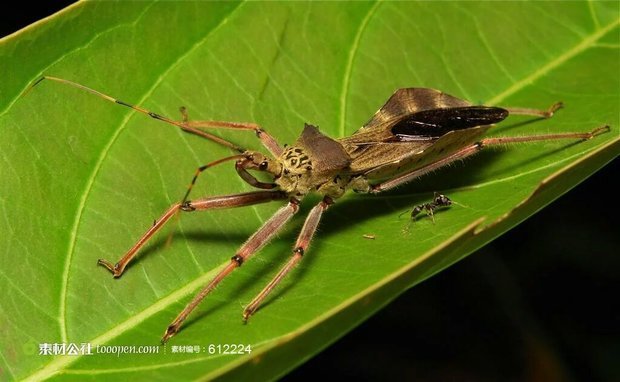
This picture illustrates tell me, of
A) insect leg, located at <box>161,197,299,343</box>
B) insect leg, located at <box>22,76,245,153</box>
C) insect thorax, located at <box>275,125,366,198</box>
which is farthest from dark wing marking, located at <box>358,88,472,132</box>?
insect leg, located at <box>22,76,245,153</box>

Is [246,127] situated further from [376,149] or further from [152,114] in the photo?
[376,149]

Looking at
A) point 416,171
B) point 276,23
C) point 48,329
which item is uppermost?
point 276,23

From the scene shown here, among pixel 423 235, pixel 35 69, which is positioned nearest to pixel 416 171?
pixel 423 235

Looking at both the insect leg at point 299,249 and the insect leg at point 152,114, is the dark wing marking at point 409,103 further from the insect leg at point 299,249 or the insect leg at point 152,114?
the insect leg at point 152,114

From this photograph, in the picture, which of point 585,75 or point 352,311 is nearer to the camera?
point 352,311

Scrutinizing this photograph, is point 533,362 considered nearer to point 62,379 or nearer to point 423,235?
point 423,235

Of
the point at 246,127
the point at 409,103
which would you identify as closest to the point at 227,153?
the point at 246,127
